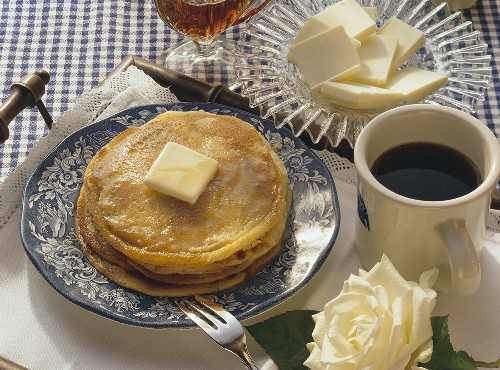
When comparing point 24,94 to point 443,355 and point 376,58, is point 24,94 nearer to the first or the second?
point 376,58

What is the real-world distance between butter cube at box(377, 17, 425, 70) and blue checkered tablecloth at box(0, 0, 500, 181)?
0.26 meters

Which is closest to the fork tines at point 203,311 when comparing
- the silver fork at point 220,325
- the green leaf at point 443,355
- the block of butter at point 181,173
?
the silver fork at point 220,325

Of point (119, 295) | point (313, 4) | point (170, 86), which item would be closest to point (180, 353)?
point (119, 295)

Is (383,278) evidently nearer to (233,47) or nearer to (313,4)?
(313,4)

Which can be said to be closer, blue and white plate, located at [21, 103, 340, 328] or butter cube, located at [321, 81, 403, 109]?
blue and white plate, located at [21, 103, 340, 328]

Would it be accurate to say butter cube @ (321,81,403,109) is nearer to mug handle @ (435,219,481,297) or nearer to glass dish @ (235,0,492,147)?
glass dish @ (235,0,492,147)

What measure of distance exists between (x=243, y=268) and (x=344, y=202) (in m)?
0.23

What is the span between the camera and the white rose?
792mm

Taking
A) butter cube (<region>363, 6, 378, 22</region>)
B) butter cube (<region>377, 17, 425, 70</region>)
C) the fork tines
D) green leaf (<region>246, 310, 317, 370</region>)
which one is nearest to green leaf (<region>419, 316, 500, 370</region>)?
green leaf (<region>246, 310, 317, 370</region>)

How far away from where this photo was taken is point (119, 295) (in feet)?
3.36

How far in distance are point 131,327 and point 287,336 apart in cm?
21

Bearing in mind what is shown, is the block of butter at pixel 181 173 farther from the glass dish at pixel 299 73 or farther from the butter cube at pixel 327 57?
the butter cube at pixel 327 57

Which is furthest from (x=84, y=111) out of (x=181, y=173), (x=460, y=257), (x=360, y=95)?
(x=460, y=257)

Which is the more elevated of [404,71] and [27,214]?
[404,71]
